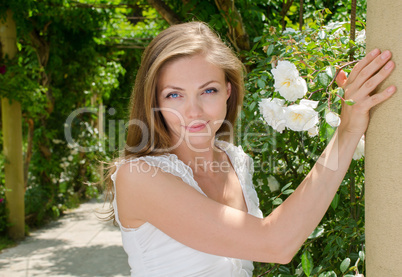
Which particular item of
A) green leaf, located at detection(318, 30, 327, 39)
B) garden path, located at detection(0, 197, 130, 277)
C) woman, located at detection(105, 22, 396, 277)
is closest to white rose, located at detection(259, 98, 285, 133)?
woman, located at detection(105, 22, 396, 277)

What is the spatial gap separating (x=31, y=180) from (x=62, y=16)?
256 cm

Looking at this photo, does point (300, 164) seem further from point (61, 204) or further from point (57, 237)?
point (61, 204)

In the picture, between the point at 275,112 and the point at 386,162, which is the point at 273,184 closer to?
the point at 275,112

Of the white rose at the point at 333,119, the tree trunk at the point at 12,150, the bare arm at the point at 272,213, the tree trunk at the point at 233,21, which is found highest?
the tree trunk at the point at 233,21

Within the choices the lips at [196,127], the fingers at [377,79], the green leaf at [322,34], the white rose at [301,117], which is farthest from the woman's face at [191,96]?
the fingers at [377,79]

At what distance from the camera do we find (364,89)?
87cm

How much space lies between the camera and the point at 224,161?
169 centimetres

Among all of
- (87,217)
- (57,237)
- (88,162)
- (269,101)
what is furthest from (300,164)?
(88,162)

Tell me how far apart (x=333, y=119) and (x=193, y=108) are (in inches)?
18.6

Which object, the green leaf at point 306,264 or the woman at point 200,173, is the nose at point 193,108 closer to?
the woman at point 200,173

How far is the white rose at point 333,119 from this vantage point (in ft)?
3.08

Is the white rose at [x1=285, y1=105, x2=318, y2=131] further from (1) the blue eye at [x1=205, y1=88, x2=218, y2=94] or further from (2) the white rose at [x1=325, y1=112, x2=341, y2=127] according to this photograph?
(1) the blue eye at [x1=205, y1=88, x2=218, y2=94]

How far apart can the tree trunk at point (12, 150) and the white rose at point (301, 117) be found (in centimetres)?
522

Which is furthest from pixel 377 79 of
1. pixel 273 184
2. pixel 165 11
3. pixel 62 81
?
pixel 62 81
